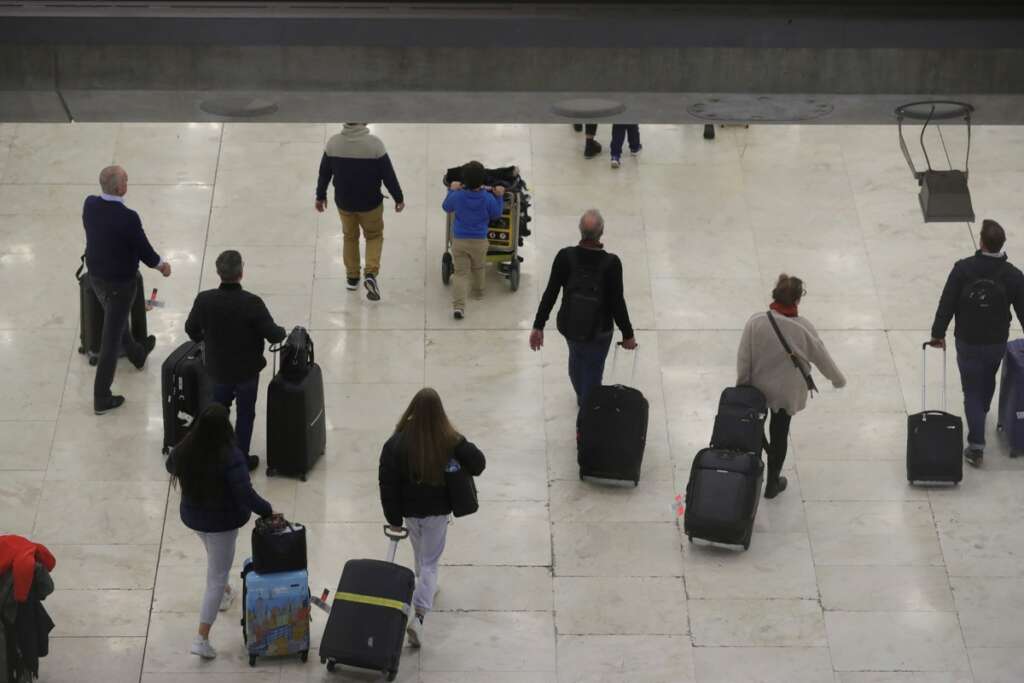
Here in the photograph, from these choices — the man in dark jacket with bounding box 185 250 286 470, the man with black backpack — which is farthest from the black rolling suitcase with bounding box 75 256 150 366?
the man with black backpack

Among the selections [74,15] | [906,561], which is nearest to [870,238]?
[906,561]

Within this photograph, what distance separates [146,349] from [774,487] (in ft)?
14.5

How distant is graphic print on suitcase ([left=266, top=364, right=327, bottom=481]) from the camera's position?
36.0ft

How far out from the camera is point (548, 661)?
9977 mm

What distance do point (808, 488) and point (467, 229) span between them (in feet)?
9.95

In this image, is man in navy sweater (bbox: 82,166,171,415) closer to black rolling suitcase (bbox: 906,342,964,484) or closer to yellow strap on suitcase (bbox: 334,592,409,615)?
yellow strap on suitcase (bbox: 334,592,409,615)

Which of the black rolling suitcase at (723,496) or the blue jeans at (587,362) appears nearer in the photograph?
the black rolling suitcase at (723,496)

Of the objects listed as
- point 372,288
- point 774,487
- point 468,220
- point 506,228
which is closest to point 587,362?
point 774,487

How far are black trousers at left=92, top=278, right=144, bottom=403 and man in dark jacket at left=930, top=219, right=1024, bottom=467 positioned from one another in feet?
17.0

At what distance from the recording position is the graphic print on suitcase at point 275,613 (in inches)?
376

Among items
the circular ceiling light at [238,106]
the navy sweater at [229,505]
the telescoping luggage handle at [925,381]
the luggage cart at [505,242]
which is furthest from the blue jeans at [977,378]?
the circular ceiling light at [238,106]

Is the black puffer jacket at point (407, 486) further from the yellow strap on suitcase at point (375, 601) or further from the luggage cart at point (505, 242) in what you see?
the luggage cart at point (505, 242)

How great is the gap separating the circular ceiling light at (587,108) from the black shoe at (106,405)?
4531 millimetres

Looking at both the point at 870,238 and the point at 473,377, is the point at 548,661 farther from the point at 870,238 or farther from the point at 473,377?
the point at 870,238
